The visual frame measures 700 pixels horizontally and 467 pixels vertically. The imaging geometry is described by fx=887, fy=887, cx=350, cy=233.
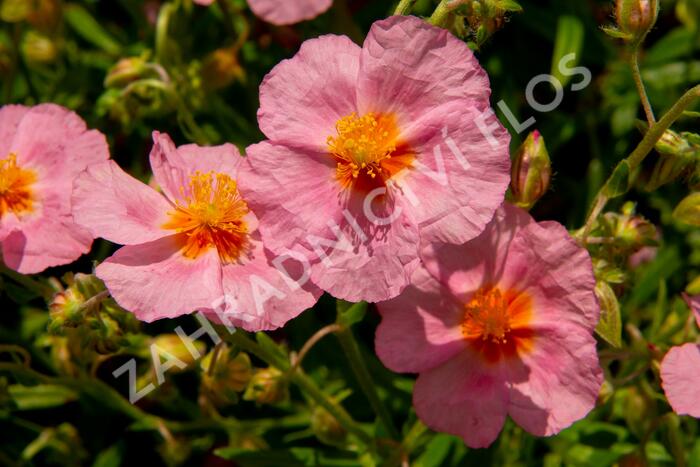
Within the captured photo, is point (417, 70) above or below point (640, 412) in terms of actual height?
above

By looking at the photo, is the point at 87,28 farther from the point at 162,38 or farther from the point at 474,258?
the point at 474,258

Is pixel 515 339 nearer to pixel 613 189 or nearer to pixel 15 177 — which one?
pixel 613 189

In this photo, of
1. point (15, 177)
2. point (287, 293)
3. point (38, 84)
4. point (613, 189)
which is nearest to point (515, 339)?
point (613, 189)

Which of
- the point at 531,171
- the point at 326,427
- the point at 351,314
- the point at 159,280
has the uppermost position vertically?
the point at 159,280

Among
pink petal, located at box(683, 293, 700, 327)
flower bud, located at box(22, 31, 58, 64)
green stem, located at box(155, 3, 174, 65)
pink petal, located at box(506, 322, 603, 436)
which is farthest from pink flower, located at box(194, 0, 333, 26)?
pink petal, located at box(683, 293, 700, 327)

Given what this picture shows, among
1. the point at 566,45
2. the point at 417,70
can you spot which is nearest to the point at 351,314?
the point at 417,70

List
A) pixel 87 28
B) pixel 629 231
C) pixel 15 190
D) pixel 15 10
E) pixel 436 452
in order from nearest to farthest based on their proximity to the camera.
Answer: pixel 629 231 < pixel 15 190 < pixel 436 452 < pixel 15 10 < pixel 87 28
